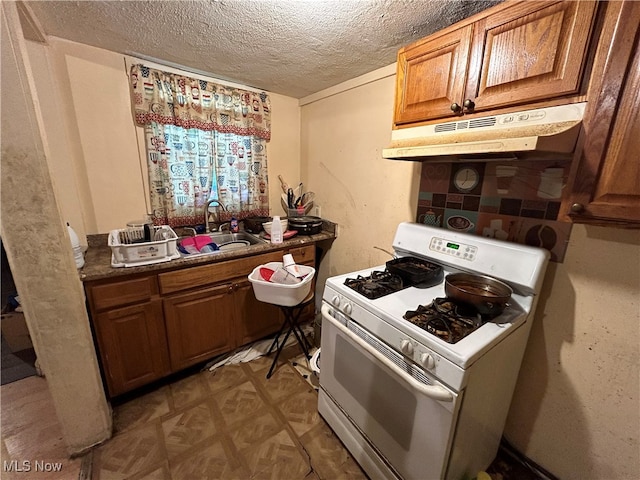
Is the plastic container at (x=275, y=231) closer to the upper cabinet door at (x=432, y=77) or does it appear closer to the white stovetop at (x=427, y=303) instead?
the white stovetop at (x=427, y=303)

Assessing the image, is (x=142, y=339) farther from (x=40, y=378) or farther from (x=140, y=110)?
(x=140, y=110)

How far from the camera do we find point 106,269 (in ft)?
4.69

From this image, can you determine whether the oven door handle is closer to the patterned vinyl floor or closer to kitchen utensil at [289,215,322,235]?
the patterned vinyl floor

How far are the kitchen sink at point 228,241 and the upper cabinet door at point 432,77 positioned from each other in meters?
1.35

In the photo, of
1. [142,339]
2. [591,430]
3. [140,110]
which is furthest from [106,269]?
[591,430]

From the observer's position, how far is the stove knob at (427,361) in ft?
2.94

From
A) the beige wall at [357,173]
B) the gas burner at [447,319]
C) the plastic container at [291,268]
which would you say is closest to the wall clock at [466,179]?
the beige wall at [357,173]

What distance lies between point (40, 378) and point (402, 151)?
2784 mm

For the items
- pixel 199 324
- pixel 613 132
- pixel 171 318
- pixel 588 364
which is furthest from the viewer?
pixel 199 324

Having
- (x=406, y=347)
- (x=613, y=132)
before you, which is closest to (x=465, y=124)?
(x=613, y=132)

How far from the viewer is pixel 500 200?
1334 mm

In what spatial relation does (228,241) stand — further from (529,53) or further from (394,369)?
(529,53)

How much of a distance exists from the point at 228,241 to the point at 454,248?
1755mm

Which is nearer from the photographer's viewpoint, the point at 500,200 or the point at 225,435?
the point at 500,200
